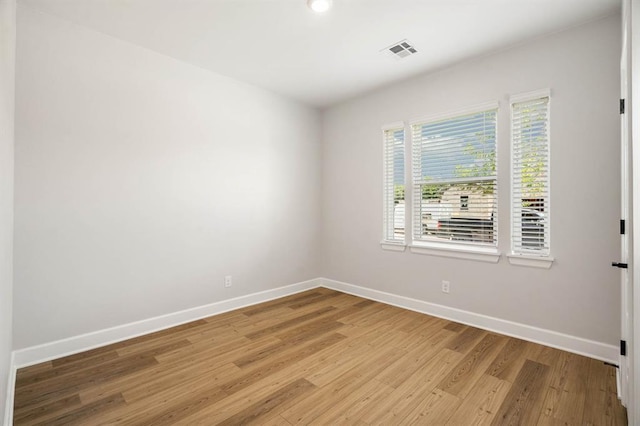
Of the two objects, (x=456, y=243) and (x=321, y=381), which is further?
(x=456, y=243)

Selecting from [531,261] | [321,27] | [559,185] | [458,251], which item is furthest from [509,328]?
[321,27]

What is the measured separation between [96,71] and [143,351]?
258cm

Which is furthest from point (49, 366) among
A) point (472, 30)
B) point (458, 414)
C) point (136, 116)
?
point (472, 30)


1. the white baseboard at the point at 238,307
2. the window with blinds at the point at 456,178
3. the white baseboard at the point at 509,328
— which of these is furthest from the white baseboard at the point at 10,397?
the window with blinds at the point at 456,178

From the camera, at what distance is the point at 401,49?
10.0 ft

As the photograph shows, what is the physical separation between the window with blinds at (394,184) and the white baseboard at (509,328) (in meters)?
0.79

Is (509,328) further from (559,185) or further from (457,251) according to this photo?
(559,185)

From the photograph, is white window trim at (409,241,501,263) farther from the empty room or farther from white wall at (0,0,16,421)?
white wall at (0,0,16,421)

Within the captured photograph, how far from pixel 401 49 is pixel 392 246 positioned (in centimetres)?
230

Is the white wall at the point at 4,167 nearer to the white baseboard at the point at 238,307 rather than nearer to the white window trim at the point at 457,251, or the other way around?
the white baseboard at the point at 238,307

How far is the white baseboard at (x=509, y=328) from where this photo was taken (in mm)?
2539

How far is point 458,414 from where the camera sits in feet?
6.19

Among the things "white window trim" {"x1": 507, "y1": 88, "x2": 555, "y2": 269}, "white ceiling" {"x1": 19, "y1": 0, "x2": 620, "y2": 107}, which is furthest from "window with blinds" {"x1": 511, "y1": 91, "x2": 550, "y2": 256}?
"white ceiling" {"x1": 19, "y1": 0, "x2": 620, "y2": 107}

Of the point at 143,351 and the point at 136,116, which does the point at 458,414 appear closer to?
the point at 143,351
